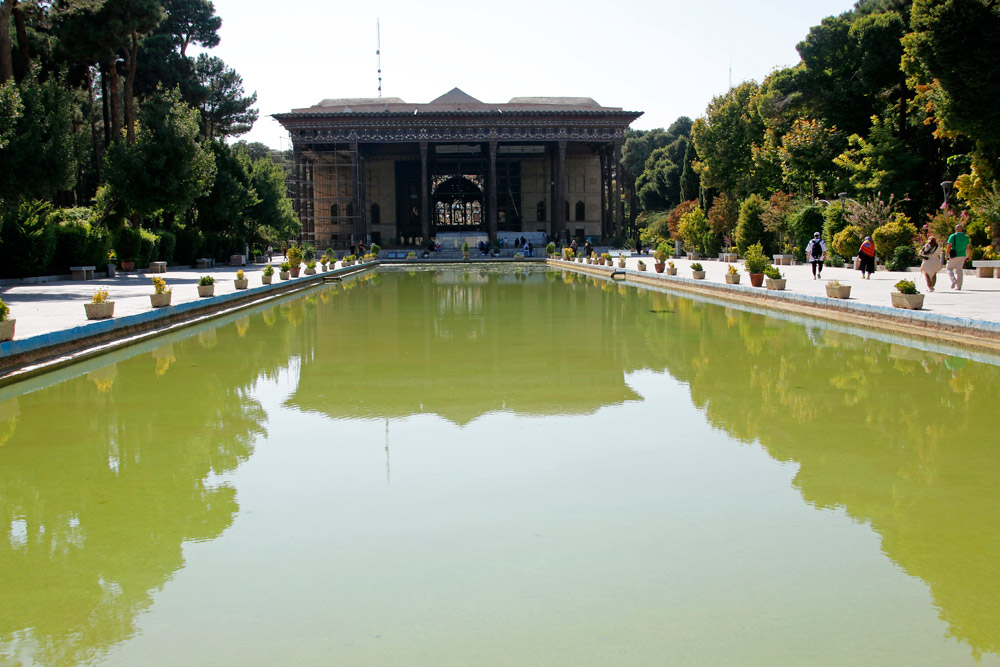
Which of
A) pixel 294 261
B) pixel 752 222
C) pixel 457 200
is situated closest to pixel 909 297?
pixel 294 261

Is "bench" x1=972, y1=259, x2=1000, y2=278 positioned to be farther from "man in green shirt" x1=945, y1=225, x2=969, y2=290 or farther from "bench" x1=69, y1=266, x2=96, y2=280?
"bench" x1=69, y1=266, x2=96, y2=280

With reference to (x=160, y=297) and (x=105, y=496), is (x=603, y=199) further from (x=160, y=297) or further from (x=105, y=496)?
(x=105, y=496)

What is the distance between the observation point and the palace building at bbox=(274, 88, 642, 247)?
50.7m


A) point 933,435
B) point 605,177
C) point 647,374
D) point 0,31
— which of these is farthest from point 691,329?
point 605,177

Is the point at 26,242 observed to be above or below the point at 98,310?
above

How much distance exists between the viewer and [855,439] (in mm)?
5094

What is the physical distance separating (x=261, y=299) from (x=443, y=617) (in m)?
16.3

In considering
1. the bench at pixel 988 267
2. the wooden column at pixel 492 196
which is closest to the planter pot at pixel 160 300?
Result: the bench at pixel 988 267

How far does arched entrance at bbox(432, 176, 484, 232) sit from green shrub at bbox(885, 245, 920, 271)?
38396mm

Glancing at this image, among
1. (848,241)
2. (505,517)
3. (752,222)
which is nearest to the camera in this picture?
(505,517)

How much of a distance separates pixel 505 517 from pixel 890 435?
279 centimetres

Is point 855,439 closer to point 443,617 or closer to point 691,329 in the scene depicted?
point 443,617

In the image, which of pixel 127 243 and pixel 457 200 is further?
pixel 457 200

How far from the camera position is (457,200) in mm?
61375
